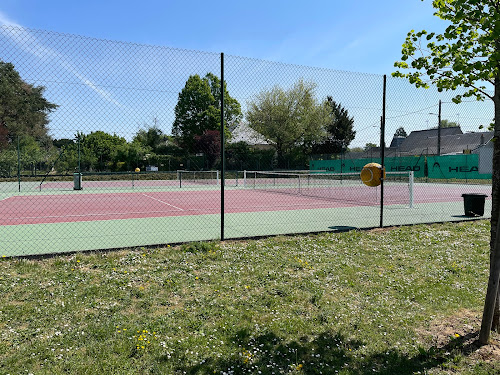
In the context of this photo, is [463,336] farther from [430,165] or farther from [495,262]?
[430,165]

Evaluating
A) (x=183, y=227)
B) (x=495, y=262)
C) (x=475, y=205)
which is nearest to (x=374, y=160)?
(x=475, y=205)

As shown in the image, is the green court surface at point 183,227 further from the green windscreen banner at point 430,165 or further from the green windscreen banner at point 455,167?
the green windscreen banner at point 455,167

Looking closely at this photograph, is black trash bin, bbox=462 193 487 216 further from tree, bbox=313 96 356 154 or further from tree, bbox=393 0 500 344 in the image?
tree, bbox=313 96 356 154

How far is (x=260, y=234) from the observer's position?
7164 mm

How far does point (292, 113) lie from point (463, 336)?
42319mm

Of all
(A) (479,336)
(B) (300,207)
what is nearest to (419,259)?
(A) (479,336)

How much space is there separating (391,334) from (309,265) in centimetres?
189

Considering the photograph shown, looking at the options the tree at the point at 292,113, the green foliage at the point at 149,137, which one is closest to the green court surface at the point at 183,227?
the green foliage at the point at 149,137

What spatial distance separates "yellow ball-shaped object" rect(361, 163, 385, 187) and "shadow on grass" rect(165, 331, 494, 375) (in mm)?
4984

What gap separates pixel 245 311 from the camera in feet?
12.4

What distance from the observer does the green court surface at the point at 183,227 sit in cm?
639

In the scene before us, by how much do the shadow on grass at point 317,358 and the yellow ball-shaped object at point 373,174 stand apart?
4.98 metres

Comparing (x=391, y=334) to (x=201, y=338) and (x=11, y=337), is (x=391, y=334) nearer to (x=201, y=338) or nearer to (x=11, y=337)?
(x=201, y=338)

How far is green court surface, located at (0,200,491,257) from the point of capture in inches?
252
